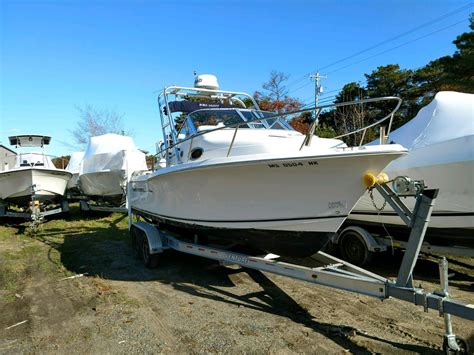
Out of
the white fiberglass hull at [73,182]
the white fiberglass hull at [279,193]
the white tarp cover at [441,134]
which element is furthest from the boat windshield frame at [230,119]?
the white fiberglass hull at [73,182]

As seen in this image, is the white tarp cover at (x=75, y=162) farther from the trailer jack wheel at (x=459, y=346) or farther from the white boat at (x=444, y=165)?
the trailer jack wheel at (x=459, y=346)

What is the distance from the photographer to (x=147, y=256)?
6.00 metres

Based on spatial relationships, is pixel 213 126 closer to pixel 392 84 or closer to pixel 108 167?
pixel 108 167

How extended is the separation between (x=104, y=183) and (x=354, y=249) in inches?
281

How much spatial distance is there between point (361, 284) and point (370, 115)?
20.7 m

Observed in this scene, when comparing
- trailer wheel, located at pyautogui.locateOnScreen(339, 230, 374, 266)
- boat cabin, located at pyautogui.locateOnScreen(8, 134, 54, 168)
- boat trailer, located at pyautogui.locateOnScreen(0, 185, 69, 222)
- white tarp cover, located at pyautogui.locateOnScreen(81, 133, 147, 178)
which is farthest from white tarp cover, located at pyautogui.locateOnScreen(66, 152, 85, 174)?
trailer wheel, located at pyautogui.locateOnScreen(339, 230, 374, 266)

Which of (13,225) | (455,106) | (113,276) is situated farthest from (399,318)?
(13,225)

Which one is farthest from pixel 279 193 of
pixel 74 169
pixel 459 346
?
pixel 74 169

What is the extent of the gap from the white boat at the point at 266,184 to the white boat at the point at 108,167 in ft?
14.7

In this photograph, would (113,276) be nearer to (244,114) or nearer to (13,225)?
(244,114)

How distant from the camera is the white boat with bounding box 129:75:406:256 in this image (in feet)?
12.3

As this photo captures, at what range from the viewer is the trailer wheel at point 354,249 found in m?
5.87

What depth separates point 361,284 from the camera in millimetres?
3482

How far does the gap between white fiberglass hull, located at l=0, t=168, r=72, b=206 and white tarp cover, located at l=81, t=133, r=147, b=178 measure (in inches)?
36.7
